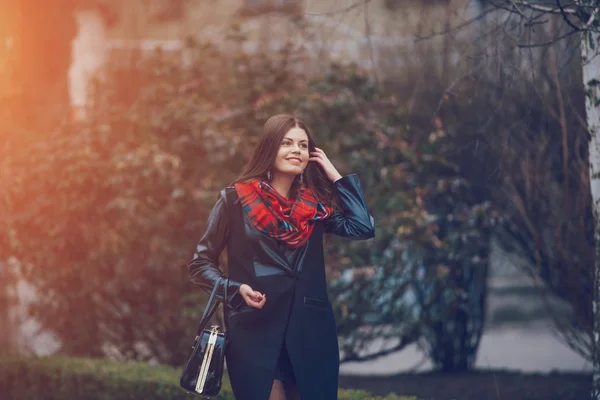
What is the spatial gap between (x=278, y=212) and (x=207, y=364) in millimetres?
701

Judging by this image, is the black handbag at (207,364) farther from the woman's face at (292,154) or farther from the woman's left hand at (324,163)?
the woman's left hand at (324,163)

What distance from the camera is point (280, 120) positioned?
375 centimetres

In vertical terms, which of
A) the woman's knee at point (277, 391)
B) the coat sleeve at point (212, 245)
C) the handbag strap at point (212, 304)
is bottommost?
the woman's knee at point (277, 391)

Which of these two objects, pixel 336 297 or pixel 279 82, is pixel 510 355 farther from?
pixel 279 82

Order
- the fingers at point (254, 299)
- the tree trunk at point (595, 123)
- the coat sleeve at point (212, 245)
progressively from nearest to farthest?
the fingers at point (254, 299) → the coat sleeve at point (212, 245) → the tree trunk at point (595, 123)

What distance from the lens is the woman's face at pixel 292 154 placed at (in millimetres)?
3711

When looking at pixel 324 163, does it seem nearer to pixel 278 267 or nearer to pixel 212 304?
pixel 278 267

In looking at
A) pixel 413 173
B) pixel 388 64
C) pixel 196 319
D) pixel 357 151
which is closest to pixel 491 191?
pixel 413 173

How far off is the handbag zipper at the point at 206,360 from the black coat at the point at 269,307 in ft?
0.31

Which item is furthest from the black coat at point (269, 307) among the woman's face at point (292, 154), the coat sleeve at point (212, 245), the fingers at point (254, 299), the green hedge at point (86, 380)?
the green hedge at point (86, 380)

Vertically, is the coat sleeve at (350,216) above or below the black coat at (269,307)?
above

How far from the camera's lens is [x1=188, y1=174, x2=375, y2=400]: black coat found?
3.53m

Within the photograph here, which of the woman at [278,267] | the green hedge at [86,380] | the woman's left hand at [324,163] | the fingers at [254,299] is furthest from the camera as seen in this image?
the green hedge at [86,380]

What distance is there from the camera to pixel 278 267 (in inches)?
142
